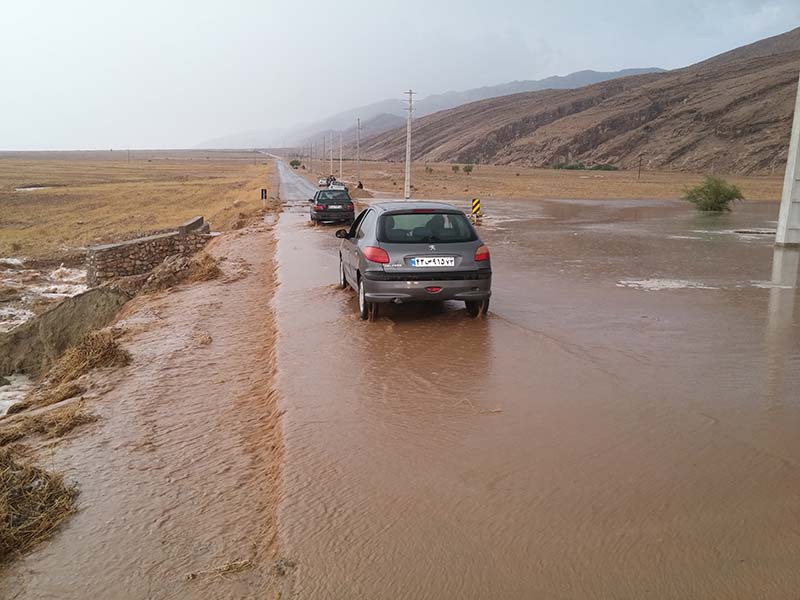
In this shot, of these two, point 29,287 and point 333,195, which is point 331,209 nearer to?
point 333,195

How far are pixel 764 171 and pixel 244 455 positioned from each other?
85.3 metres

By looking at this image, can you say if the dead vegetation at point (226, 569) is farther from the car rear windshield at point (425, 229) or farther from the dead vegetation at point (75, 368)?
the car rear windshield at point (425, 229)

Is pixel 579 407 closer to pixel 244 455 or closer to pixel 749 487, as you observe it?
pixel 749 487

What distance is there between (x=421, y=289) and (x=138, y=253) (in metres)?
14.7

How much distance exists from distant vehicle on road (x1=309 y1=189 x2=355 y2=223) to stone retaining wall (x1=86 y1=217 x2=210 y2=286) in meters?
4.13

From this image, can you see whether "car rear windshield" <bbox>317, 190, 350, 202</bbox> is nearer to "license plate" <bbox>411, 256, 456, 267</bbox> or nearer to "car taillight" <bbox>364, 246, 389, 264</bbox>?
"car taillight" <bbox>364, 246, 389, 264</bbox>

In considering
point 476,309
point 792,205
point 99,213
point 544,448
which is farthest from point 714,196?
point 99,213

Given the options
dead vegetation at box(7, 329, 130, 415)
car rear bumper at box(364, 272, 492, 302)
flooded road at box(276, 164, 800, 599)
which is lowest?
dead vegetation at box(7, 329, 130, 415)

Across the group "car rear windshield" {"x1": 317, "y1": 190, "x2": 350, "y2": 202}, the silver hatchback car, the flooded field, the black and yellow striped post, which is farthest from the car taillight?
"car rear windshield" {"x1": 317, "y1": 190, "x2": 350, "y2": 202}

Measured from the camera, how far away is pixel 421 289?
28.9 feet

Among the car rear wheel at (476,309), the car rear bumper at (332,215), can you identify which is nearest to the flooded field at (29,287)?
the car rear bumper at (332,215)

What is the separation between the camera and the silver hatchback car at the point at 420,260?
8805 millimetres

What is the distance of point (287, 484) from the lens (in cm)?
456

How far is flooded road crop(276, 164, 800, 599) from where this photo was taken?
11.8 feet
